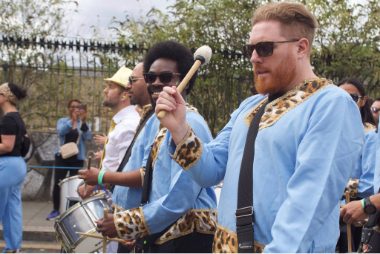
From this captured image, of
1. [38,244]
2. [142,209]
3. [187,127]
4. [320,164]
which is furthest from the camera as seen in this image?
[38,244]

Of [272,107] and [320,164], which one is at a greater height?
[272,107]

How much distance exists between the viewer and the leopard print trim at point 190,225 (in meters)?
3.62

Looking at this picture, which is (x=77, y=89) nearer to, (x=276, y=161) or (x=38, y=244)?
(x=38, y=244)

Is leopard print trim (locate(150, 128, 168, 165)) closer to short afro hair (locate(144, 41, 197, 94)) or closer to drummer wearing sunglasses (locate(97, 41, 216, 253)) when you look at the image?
drummer wearing sunglasses (locate(97, 41, 216, 253))

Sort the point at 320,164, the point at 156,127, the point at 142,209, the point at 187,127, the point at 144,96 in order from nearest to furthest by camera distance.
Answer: the point at 320,164 → the point at 187,127 → the point at 142,209 → the point at 156,127 → the point at 144,96

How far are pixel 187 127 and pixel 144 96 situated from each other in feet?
7.74

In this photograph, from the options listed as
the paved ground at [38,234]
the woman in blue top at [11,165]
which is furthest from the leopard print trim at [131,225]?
the paved ground at [38,234]

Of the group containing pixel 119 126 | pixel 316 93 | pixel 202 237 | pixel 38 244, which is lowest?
pixel 38 244

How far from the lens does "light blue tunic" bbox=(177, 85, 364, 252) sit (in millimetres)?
2256

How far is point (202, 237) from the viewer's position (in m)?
3.64

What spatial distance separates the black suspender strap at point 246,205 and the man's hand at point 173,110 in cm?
26

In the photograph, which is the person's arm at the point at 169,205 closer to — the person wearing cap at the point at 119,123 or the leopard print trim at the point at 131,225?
the leopard print trim at the point at 131,225

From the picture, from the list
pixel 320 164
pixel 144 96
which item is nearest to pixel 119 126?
pixel 144 96

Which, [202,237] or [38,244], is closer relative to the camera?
[202,237]
